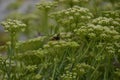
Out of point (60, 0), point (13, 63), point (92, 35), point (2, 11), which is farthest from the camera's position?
point (2, 11)

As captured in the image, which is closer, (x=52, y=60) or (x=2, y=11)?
(x=52, y=60)

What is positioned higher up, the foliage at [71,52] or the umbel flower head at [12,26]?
the umbel flower head at [12,26]

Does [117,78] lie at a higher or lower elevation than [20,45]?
lower

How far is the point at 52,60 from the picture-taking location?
1760 millimetres

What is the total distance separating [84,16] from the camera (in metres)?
1.72

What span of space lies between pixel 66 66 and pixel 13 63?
0.77 feet

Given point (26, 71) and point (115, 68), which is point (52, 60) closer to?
point (26, 71)

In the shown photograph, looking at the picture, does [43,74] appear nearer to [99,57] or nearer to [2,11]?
[99,57]

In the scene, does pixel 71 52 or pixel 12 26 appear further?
pixel 71 52

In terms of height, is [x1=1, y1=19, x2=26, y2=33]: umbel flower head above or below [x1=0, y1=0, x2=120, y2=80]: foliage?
above

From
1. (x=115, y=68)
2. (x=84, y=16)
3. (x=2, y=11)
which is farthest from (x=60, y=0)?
(x=2, y=11)

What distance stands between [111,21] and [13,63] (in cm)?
47

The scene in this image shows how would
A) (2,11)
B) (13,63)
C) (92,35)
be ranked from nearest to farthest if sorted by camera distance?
1. (92,35)
2. (13,63)
3. (2,11)

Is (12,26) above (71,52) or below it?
above
